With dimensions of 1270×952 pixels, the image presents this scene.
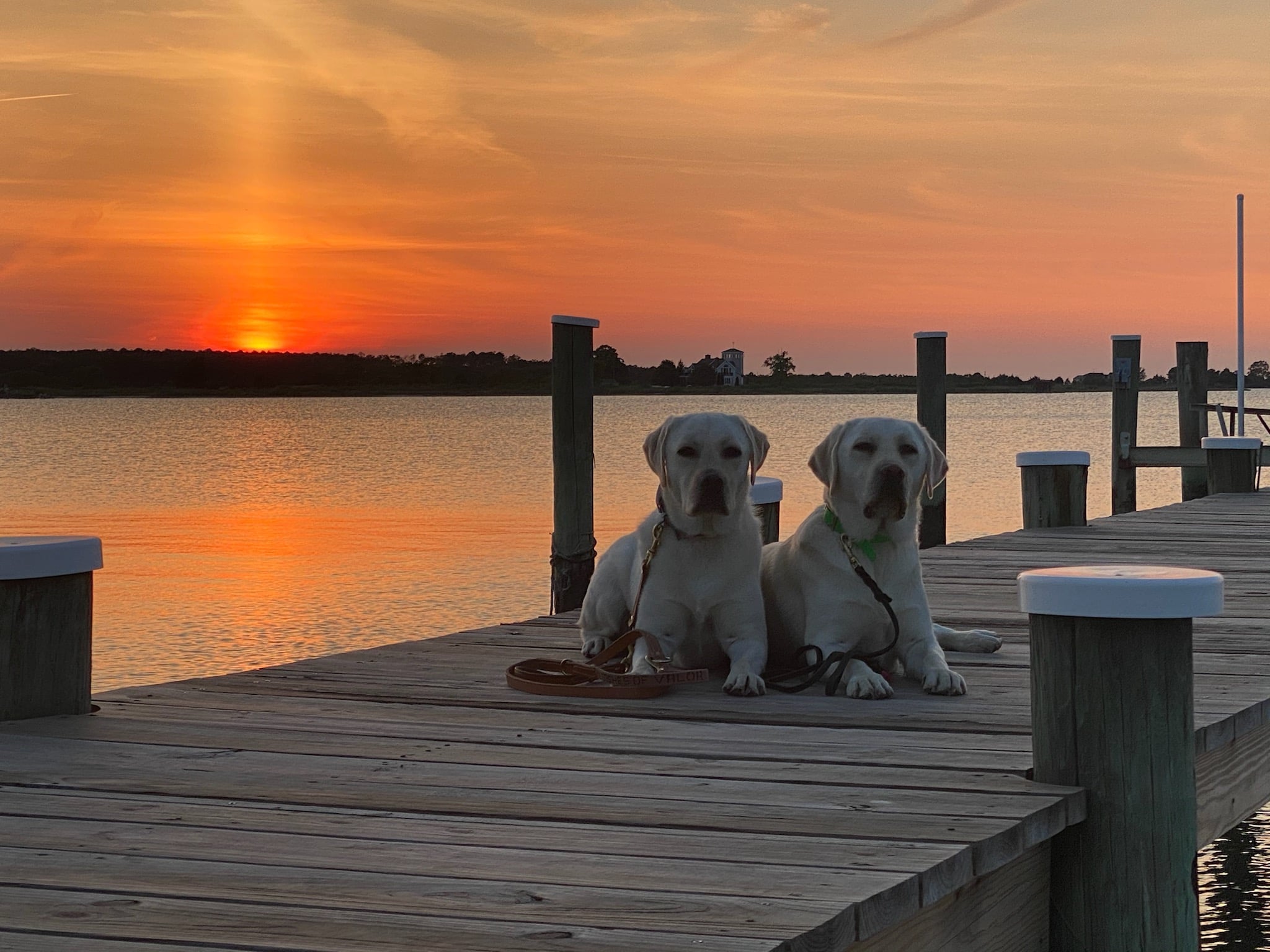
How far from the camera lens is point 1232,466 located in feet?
42.7

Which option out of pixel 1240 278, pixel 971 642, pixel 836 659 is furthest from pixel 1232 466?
pixel 836 659

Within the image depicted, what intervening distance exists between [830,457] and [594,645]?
3.80 ft

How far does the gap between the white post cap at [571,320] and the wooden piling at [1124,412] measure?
9.60m

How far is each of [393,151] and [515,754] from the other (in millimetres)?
20161

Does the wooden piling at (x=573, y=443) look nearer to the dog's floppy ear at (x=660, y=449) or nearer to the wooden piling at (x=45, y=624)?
the dog's floppy ear at (x=660, y=449)

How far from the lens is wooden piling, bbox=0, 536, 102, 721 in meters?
4.10

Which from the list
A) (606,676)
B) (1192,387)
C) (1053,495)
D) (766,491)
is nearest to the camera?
(606,676)

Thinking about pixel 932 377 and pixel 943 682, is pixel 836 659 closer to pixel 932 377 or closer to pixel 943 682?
pixel 943 682

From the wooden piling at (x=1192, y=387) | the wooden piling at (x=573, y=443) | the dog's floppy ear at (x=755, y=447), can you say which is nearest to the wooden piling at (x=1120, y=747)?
the dog's floppy ear at (x=755, y=447)

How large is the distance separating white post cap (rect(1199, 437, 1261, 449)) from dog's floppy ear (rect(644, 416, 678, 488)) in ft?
30.4

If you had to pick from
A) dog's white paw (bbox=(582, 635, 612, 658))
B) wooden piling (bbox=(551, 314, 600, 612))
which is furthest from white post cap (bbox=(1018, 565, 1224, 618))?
wooden piling (bbox=(551, 314, 600, 612))

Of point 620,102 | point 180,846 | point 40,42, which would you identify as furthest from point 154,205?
point 180,846

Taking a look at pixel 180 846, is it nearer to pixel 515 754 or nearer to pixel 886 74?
pixel 515 754

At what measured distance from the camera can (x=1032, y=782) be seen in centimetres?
329
